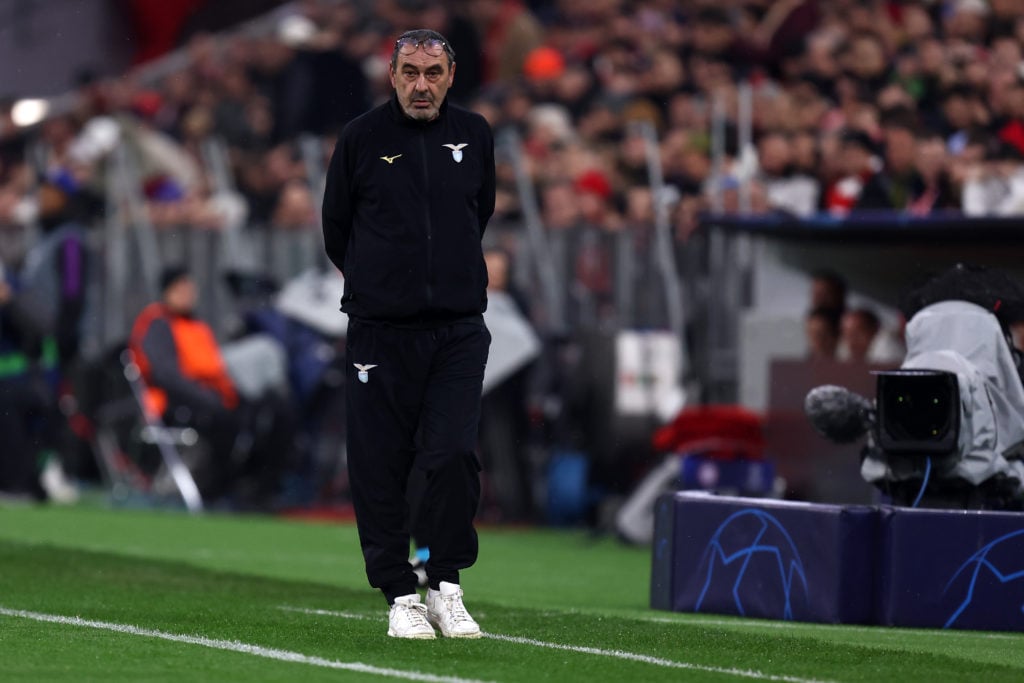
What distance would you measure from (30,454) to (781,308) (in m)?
6.17

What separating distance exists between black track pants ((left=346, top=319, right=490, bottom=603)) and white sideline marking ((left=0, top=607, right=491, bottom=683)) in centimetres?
64

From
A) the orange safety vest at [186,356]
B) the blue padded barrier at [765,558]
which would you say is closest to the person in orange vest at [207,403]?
the orange safety vest at [186,356]

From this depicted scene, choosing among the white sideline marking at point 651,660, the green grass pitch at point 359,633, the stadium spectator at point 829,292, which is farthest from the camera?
the stadium spectator at point 829,292

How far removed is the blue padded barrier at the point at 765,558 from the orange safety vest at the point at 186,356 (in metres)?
8.23

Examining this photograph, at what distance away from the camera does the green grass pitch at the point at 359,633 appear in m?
7.22

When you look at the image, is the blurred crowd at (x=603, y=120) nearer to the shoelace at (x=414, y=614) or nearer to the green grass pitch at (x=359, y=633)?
the green grass pitch at (x=359, y=633)

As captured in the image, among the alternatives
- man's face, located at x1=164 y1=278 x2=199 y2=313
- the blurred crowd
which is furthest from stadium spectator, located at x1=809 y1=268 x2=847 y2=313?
man's face, located at x1=164 y1=278 x2=199 y2=313

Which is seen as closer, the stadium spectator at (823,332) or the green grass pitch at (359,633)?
the green grass pitch at (359,633)

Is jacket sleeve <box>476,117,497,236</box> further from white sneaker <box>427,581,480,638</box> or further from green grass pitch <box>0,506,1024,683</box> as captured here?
green grass pitch <box>0,506,1024,683</box>

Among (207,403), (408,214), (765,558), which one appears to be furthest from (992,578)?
(207,403)

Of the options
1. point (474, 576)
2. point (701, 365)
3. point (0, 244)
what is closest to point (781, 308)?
point (701, 365)

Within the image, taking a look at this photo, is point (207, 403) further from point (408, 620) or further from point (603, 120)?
point (408, 620)

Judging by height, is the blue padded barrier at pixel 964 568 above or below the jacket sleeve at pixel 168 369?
below

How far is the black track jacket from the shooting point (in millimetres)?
8094
